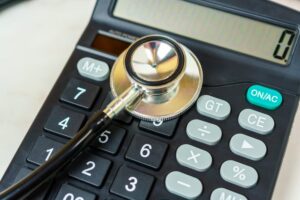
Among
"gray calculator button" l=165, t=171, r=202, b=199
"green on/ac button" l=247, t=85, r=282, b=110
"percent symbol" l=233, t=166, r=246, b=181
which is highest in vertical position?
"green on/ac button" l=247, t=85, r=282, b=110

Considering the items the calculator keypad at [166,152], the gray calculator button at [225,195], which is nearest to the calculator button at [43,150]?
the calculator keypad at [166,152]

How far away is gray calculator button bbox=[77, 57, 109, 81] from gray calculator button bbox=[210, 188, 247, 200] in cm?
11

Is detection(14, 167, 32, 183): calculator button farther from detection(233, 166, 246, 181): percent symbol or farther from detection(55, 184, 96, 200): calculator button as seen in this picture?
detection(233, 166, 246, 181): percent symbol

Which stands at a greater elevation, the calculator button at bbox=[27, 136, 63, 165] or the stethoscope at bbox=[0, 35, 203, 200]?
the stethoscope at bbox=[0, 35, 203, 200]

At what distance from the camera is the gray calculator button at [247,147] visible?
12.8 inches

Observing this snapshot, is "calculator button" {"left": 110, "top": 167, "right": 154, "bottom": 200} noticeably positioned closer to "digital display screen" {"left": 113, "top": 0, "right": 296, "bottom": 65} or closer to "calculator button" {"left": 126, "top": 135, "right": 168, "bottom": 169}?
"calculator button" {"left": 126, "top": 135, "right": 168, "bottom": 169}

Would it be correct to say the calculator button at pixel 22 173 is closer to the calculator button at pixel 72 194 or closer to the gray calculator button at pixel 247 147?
the calculator button at pixel 72 194

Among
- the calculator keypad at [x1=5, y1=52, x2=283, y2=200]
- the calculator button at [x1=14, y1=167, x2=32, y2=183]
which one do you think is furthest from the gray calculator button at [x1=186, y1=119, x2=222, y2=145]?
the calculator button at [x1=14, y1=167, x2=32, y2=183]

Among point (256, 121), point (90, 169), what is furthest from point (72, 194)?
point (256, 121)

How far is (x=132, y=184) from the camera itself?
319mm

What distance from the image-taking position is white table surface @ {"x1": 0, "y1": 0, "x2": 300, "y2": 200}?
0.36 metres

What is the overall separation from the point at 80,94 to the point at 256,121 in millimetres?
119

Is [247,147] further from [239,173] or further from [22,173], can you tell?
[22,173]

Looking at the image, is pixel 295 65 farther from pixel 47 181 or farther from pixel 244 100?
pixel 47 181
